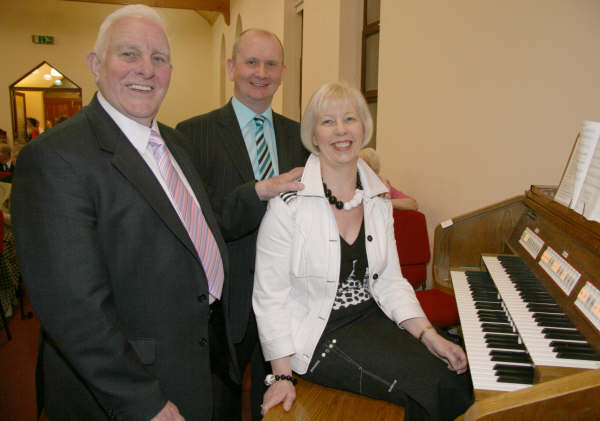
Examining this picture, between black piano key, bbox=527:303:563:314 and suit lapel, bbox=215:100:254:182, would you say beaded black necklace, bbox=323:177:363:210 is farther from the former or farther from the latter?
black piano key, bbox=527:303:563:314

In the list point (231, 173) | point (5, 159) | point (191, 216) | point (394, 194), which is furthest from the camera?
point (5, 159)

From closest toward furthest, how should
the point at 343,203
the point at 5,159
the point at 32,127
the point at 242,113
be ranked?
the point at 343,203
the point at 242,113
the point at 5,159
the point at 32,127

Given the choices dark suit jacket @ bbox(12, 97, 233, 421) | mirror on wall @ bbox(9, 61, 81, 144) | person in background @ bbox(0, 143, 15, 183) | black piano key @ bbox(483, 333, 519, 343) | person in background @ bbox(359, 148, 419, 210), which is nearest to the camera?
dark suit jacket @ bbox(12, 97, 233, 421)

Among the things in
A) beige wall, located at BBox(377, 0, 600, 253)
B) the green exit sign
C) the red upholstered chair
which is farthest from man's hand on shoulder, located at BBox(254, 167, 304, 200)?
the green exit sign

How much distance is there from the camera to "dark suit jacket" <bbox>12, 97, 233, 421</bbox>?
102cm

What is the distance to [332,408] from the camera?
145 cm

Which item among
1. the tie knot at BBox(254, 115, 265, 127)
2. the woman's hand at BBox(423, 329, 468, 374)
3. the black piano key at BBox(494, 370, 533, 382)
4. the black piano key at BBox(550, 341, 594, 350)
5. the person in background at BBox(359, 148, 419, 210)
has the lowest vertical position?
the woman's hand at BBox(423, 329, 468, 374)

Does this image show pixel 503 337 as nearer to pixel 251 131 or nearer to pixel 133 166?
pixel 133 166

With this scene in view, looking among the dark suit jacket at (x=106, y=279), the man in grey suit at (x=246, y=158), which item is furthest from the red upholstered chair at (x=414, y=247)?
the dark suit jacket at (x=106, y=279)

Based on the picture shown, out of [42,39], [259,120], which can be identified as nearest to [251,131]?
[259,120]

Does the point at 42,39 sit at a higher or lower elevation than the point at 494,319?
higher

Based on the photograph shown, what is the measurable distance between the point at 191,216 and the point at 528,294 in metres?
1.21

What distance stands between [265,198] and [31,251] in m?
0.80

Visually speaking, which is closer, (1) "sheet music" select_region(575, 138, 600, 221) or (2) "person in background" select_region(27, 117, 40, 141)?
(1) "sheet music" select_region(575, 138, 600, 221)
